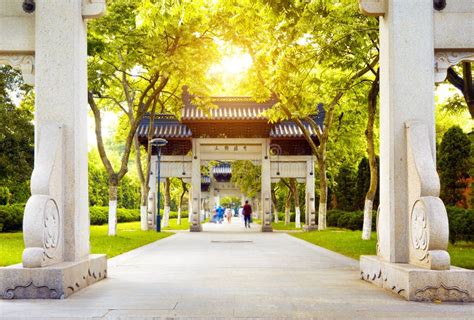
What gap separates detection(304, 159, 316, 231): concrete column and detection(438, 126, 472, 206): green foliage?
33.5ft

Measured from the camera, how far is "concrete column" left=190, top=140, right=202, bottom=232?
3178 centimetres

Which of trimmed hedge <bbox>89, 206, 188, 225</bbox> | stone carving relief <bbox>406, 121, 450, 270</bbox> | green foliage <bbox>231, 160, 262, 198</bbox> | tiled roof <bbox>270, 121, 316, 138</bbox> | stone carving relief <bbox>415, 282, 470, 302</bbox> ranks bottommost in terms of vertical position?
trimmed hedge <bbox>89, 206, 188, 225</bbox>

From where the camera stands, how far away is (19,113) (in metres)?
21.9

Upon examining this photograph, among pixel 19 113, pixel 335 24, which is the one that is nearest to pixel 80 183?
pixel 335 24

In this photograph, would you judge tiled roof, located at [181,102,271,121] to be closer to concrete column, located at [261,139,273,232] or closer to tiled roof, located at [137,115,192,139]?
tiled roof, located at [137,115,192,139]

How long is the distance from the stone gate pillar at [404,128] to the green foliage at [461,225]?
9817 millimetres

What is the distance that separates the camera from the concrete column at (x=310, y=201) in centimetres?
3091

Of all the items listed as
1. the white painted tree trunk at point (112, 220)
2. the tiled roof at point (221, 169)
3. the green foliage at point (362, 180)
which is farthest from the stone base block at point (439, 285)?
the tiled roof at point (221, 169)

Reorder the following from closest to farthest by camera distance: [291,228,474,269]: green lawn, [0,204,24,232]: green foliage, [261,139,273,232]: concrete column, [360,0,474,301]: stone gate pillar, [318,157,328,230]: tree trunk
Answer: [360,0,474,301]: stone gate pillar → [291,228,474,269]: green lawn → [0,204,24,232]: green foliage → [318,157,328,230]: tree trunk → [261,139,273,232]: concrete column

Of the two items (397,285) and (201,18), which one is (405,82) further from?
(201,18)

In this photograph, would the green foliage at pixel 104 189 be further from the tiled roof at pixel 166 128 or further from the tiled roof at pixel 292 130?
the tiled roof at pixel 292 130

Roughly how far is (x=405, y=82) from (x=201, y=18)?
1220cm

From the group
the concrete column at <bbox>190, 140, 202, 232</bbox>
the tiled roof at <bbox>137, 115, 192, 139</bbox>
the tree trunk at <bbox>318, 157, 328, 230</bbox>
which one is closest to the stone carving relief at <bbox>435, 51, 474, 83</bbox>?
the tree trunk at <bbox>318, 157, 328, 230</bbox>

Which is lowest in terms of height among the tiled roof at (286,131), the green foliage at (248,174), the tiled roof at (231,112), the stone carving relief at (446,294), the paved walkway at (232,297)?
the paved walkway at (232,297)
